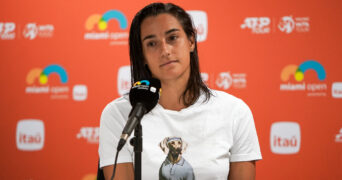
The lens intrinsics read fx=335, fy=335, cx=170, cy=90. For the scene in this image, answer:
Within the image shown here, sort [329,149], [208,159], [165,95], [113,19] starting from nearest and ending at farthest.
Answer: [208,159]
[165,95]
[329,149]
[113,19]

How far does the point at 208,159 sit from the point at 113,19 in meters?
1.51

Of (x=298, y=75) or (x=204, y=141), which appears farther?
(x=298, y=75)

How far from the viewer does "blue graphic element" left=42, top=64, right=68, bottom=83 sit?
2334mm

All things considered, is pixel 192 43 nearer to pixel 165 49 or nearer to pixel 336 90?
pixel 165 49

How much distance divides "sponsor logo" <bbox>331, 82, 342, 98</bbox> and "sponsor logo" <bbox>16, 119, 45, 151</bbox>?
1.97m

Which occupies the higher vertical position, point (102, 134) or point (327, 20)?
point (327, 20)

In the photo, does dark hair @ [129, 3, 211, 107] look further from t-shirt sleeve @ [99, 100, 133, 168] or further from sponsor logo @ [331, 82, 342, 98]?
sponsor logo @ [331, 82, 342, 98]

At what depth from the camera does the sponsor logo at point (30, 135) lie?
2.35 m

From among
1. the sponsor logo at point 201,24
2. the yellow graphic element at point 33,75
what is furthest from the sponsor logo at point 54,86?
the sponsor logo at point 201,24

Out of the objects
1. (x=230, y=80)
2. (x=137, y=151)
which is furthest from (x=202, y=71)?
(x=137, y=151)

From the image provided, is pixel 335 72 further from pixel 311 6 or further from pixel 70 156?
pixel 70 156

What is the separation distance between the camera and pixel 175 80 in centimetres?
122

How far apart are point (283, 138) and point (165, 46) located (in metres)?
1.38

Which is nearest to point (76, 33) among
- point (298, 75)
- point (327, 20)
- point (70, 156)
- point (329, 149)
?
point (70, 156)
